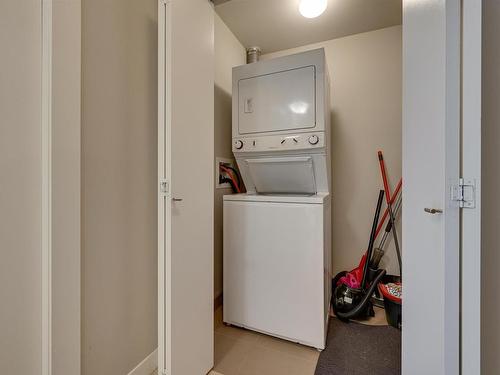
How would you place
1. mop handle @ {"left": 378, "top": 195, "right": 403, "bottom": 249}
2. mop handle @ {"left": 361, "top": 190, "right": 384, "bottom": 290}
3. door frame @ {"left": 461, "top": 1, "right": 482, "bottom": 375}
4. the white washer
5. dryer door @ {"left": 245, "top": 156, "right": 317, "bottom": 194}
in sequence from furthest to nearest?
1. mop handle @ {"left": 378, "top": 195, "right": 403, "bottom": 249}
2. mop handle @ {"left": 361, "top": 190, "right": 384, "bottom": 290}
3. dryer door @ {"left": 245, "top": 156, "right": 317, "bottom": 194}
4. the white washer
5. door frame @ {"left": 461, "top": 1, "right": 482, "bottom": 375}

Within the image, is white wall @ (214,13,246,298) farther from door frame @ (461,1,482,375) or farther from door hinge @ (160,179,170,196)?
door frame @ (461,1,482,375)

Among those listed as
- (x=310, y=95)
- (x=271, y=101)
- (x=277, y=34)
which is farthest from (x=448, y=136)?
(x=277, y=34)

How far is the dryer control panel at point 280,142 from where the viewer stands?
1.65 meters

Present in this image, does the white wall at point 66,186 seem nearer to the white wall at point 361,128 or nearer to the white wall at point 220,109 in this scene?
the white wall at point 220,109

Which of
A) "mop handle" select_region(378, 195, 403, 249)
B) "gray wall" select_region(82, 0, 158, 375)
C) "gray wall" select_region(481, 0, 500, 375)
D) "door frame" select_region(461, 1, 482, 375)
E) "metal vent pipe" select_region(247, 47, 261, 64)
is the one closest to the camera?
"door frame" select_region(461, 1, 482, 375)

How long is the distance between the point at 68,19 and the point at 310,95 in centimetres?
138

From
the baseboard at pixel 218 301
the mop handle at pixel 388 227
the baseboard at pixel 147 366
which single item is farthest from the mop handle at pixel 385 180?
the baseboard at pixel 147 366

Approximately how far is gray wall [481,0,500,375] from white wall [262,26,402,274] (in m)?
1.49

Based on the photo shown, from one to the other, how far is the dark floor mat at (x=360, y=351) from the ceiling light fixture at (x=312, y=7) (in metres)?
2.48

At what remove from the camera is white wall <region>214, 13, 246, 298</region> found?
2111 mm

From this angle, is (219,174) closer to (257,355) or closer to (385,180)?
(257,355)

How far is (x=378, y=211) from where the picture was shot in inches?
85.0

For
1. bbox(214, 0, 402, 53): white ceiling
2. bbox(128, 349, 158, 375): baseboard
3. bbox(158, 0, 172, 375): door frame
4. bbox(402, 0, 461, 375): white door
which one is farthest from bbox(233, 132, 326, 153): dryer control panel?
bbox(128, 349, 158, 375): baseboard

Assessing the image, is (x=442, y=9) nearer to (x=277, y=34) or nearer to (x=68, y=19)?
(x=68, y=19)
